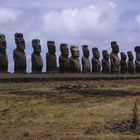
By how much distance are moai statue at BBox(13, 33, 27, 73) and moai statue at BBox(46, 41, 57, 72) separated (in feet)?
6.93

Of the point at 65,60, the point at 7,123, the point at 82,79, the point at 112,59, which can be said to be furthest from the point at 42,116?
the point at 112,59

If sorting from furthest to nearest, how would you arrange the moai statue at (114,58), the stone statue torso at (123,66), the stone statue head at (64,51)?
the stone statue torso at (123,66) → the moai statue at (114,58) → the stone statue head at (64,51)

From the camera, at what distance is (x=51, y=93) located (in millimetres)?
21641

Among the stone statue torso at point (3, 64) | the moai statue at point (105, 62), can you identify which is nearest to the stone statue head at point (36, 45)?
the stone statue torso at point (3, 64)

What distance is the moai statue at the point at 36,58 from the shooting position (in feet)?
106

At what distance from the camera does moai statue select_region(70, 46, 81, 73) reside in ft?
114

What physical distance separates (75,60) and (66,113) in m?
18.0

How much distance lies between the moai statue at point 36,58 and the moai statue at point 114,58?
23.2ft

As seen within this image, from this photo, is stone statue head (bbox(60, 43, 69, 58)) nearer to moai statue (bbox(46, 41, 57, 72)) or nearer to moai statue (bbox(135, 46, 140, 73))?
moai statue (bbox(46, 41, 57, 72))

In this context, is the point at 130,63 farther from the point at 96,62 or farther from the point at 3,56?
the point at 3,56

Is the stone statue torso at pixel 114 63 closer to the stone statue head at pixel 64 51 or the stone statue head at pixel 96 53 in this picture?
the stone statue head at pixel 96 53

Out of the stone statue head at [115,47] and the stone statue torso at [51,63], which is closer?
the stone statue torso at [51,63]

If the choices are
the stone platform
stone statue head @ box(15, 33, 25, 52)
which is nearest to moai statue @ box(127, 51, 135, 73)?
the stone platform

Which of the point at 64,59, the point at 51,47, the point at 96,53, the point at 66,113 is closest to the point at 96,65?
the point at 96,53
